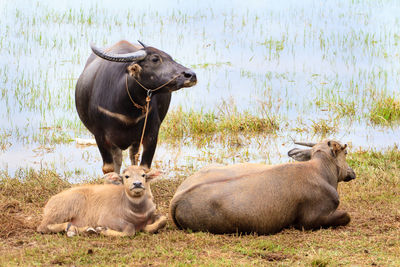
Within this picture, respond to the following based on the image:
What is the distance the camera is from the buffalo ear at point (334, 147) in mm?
7496

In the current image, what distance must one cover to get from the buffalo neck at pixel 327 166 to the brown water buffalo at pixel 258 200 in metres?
0.02

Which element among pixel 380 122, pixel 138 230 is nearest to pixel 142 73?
pixel 138 230

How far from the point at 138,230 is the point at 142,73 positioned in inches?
89.4

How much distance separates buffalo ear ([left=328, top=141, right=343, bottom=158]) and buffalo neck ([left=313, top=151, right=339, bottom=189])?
8 cm

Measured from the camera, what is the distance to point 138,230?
6.92 m

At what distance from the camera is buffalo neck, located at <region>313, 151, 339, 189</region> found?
7.30m

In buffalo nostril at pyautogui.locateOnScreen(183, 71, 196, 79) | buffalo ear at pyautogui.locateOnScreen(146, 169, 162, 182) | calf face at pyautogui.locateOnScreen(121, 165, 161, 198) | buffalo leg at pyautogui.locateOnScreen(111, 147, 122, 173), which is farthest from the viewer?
buffalo leg at pyautogui.locateOnScreen(111, 147, 122, 173)

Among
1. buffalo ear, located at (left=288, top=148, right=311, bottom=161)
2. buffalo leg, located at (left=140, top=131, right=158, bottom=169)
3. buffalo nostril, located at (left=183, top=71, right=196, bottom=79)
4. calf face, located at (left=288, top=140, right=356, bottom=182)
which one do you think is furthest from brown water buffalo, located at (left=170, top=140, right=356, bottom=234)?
buffalo leg, located at (left=140, top=131, right=158, bottom=169)

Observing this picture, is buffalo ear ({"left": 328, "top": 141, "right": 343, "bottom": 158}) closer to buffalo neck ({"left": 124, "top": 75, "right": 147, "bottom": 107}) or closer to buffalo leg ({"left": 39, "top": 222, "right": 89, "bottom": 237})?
buffalo neck ({"left": 124, "top": 75, "right": 147, "bottom": 107})

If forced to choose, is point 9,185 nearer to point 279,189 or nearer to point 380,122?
point 279,189

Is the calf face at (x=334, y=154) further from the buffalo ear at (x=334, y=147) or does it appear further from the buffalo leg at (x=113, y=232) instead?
the buffalo leg at (x=113, y=232)

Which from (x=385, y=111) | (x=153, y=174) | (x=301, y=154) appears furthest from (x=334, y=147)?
(x=385, y=111)

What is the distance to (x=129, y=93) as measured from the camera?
8.52 m

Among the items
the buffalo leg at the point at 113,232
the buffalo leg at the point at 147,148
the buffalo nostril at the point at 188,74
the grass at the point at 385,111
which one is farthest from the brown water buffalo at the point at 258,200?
the grass at the point at 385,111
